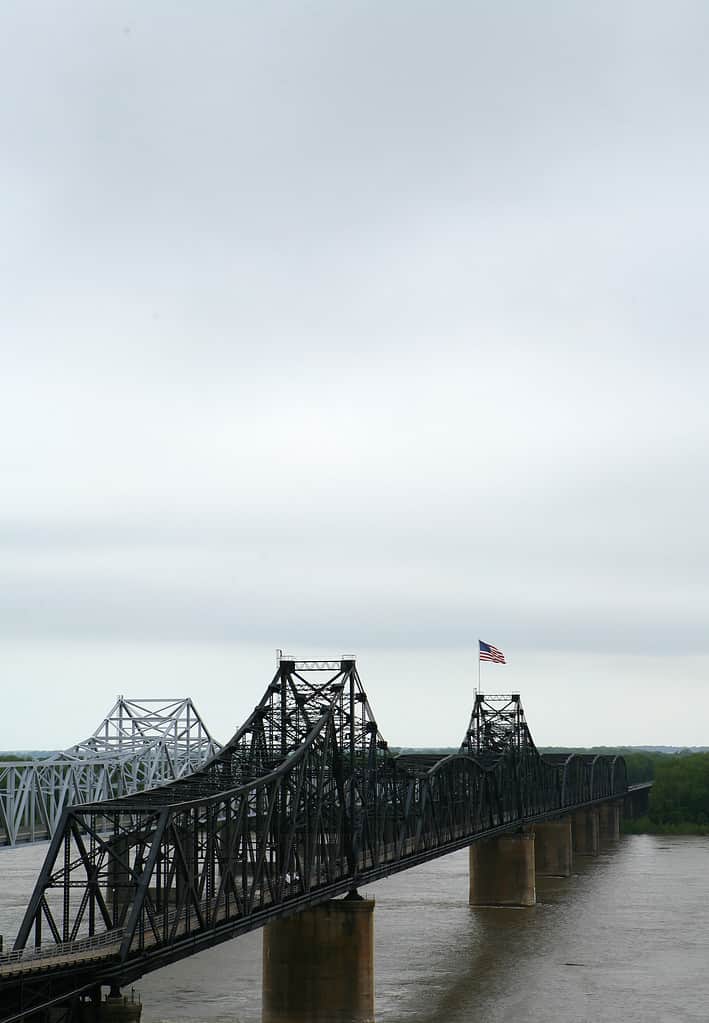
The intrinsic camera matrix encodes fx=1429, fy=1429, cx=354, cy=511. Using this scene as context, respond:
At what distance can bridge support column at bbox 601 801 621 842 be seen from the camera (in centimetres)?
18979

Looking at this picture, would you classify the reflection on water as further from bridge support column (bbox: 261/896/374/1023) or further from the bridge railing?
the bridge railing

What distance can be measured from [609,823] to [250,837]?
129 metres

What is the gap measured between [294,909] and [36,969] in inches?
803

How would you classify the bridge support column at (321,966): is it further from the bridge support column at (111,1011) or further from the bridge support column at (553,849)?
the bridge support column at (553,849)

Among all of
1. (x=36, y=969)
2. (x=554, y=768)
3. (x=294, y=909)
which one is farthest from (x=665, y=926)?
(x=36, y=969)

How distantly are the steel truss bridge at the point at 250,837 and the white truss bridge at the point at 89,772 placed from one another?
4759 mm

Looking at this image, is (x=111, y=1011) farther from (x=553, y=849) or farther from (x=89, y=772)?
(x=553, y=849)

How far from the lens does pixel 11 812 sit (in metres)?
89.2

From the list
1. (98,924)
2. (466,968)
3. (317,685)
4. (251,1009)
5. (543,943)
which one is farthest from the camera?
(98,924)

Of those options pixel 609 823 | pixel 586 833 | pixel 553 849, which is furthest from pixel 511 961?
pixel 609 823

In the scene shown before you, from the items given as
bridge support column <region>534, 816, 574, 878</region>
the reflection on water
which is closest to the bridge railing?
the reflection on water

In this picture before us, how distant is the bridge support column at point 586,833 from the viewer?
550ft

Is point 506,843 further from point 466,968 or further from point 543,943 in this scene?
point 466,968

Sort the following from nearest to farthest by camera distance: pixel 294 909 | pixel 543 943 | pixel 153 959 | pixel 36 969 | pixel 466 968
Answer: pixel 36 969
pixel 153 959
pixel 294 909
pixel 466 968
pixel 543 943
